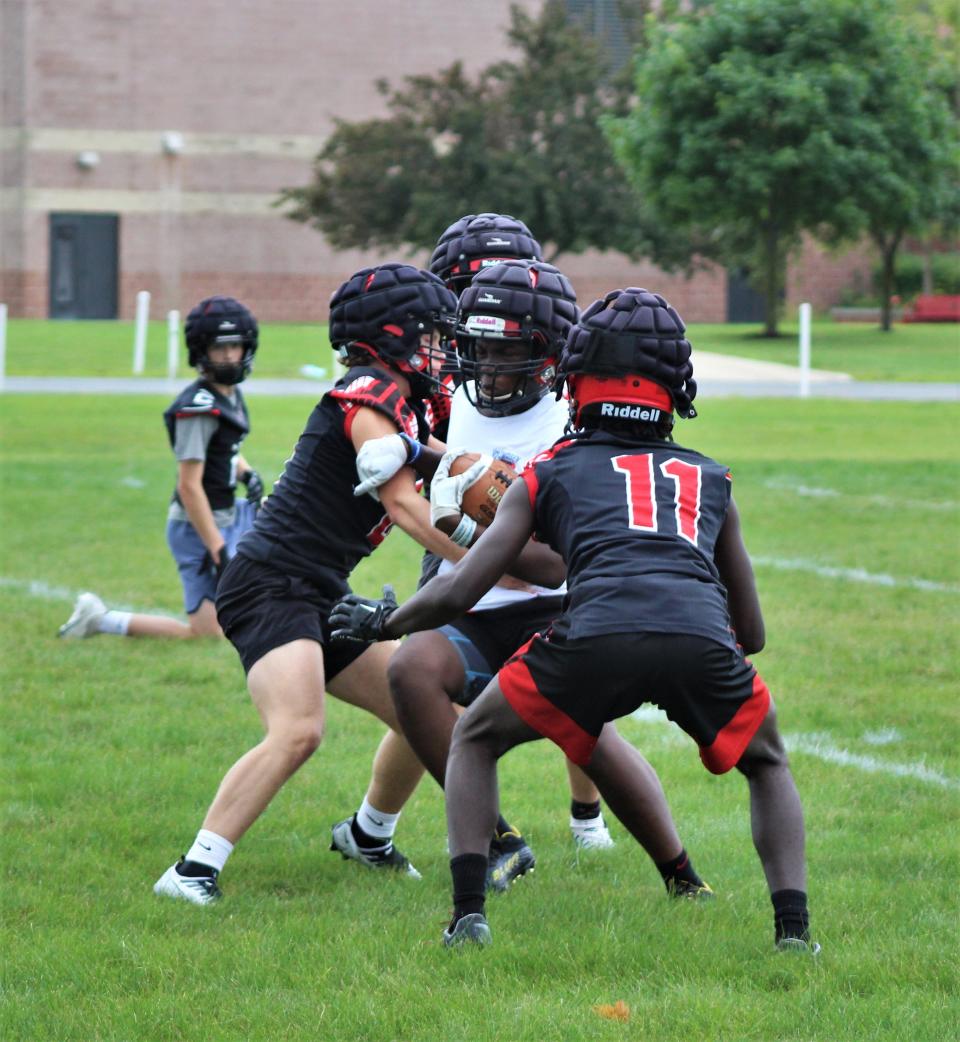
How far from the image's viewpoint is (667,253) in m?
49.0

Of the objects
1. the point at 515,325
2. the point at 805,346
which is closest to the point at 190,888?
the point at 515,325

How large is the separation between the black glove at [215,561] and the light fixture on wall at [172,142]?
47.4 metres

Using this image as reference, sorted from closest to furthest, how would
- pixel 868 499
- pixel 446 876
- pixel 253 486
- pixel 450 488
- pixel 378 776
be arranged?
pixel 450 488 < pixel 446 876 < pixel 378 776 < pixel 253 486 < pixel 868 499

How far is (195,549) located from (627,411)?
4.90 meters

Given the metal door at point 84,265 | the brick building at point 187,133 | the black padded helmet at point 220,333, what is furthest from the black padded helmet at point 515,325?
the metal door at point 84,265

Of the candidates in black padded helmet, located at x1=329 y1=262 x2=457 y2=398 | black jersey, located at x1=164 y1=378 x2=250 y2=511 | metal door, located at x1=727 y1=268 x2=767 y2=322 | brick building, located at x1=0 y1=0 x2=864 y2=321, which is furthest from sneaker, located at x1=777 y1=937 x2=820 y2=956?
metal door, located at x1=727 y1=268 x2=767 y2=322

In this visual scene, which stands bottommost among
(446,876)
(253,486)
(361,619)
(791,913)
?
(446,876)

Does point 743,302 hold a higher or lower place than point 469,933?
higher

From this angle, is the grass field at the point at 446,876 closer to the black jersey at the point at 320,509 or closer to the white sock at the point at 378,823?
the white sock at the point at 378,823

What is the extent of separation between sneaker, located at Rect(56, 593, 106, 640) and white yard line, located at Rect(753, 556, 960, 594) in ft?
14.3

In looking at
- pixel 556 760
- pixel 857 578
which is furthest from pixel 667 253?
pixel 556 760

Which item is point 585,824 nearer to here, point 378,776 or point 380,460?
point 378,776

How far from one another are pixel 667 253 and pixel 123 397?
90.5ft

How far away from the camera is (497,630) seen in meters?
4.88
